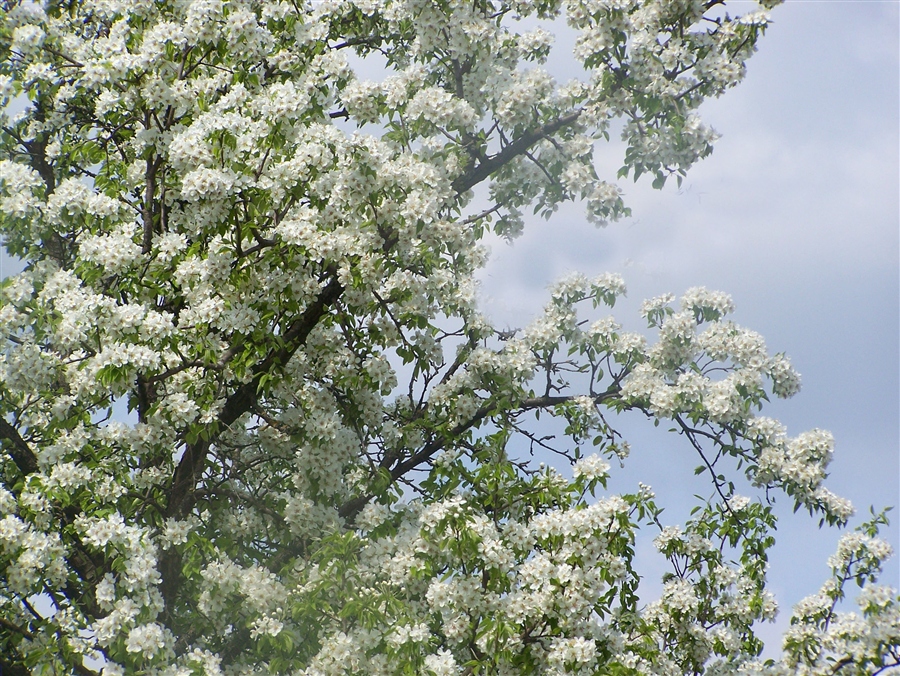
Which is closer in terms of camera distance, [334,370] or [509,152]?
[334,370]

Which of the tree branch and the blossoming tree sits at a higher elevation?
the tree branch

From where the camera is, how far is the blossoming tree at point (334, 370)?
793 cm

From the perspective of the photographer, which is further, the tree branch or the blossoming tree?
the tree branch

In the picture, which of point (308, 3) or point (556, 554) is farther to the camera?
point (308, 3)

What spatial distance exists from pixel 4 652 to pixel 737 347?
299 inches

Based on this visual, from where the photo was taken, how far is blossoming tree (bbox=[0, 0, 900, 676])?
7.93 metres

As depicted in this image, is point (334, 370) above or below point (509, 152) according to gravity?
below

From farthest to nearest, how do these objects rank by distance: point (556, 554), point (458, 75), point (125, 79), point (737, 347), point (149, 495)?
point (458, 75)
point (737, 347)
point (149, 495)
point (125, 79)
point (556, 554)

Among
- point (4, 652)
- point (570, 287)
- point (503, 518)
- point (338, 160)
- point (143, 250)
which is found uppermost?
point (570, 287)

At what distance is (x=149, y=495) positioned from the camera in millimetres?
9312

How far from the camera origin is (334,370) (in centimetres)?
934

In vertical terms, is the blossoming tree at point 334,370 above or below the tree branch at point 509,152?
below

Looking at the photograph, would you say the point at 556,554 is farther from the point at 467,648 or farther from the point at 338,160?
the point at 338,160

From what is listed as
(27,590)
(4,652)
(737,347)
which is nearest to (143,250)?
(27,590)
